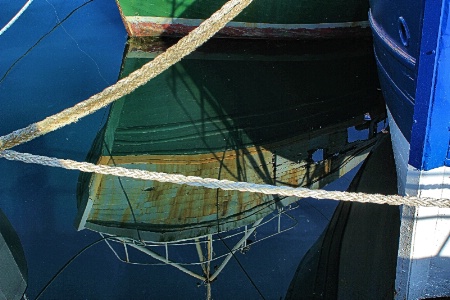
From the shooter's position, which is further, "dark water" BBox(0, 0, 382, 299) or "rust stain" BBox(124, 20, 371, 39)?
"rust stain" BBox(124, 20, 371, 39)

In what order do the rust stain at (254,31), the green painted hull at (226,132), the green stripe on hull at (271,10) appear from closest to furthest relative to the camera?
1. the green painted hull at (226,132)
2. the green stripe on hull at (271,10)
3. the rust stain at (254,31)

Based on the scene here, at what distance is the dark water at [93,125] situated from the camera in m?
3.33

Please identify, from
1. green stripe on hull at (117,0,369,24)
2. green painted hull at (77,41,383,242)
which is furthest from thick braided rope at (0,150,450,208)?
green stripe on hull at (117,0,369,24)

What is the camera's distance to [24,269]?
2668 millimetres

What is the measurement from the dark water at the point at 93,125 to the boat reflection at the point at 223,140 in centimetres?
4

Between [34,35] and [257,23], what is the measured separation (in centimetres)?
302

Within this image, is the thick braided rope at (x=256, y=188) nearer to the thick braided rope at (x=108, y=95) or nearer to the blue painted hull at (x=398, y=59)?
the thick braided rope at (x=108, y=95)

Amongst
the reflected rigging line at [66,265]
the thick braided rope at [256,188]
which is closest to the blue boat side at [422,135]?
the thick braided rope at [256,188]

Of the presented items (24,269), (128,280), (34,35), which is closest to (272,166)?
(128,280)

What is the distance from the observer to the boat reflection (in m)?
3.73

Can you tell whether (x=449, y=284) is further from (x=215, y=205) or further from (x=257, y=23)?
(x=257, y=23)

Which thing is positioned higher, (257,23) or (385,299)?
(257,23)

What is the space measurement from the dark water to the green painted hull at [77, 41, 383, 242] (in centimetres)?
3

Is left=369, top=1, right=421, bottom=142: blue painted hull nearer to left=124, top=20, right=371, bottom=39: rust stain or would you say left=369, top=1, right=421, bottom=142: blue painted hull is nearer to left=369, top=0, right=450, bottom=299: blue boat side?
left=369, top=0, right=450, bottom=299: blue boat side
